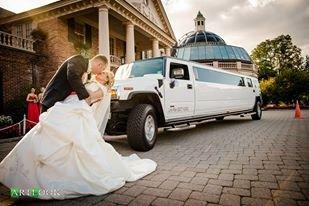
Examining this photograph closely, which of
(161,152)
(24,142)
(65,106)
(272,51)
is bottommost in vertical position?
(161,152)

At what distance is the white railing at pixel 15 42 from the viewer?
13.0 metres

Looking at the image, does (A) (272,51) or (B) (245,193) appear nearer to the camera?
(B) (245,193)

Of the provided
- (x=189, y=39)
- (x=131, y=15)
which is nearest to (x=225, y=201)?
(x=131, y=15)

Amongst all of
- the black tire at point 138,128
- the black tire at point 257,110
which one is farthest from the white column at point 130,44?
the black tire at point 138,128

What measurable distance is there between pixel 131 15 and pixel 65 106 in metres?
14.9

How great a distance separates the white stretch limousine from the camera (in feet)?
16.5

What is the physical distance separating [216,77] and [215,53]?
38.7 metres

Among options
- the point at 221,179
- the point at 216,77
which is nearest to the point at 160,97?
the point at 221,179

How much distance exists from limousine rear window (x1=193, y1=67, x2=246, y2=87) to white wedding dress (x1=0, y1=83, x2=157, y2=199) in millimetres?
4646

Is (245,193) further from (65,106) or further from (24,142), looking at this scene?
(24,142)

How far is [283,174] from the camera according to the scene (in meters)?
3.34

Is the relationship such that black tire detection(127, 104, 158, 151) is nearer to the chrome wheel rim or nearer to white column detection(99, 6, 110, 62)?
the chrome wheel rim

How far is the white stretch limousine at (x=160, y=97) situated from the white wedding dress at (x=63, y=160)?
1.89 metres

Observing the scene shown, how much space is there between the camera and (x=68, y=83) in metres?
3.30
